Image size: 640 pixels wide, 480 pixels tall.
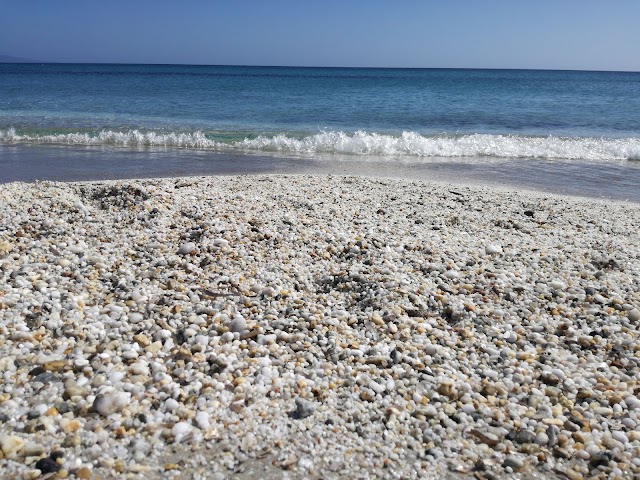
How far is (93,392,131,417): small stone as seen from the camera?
261cm

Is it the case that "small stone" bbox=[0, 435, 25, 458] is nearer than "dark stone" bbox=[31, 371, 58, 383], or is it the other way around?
"small stone" bbox=[0, 435, 25, 458]

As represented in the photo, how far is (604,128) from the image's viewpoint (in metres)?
18.5

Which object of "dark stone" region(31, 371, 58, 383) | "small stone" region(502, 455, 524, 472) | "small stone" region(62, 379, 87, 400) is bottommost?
"small stone" region(502, 455, 524, 472)

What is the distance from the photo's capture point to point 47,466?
225 centimetres

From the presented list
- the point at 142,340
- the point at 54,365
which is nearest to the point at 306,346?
the point at 142,340

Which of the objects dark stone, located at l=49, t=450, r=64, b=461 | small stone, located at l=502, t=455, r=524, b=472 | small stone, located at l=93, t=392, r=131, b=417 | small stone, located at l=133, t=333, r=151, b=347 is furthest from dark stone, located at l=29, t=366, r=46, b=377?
small stone, located at l=502, t=455, r=524, b=472

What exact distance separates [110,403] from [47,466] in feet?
1.43

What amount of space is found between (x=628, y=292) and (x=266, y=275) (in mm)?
3056

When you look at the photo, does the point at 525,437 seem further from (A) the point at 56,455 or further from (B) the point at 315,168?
(B) the point at 315,168

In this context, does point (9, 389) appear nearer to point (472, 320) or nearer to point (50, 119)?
point (472, 320)

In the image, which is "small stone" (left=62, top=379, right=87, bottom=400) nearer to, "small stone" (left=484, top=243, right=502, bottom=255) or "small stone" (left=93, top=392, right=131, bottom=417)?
"small stone" (left=93, top=392, right=131, bottom=417)

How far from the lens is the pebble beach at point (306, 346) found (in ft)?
8.16

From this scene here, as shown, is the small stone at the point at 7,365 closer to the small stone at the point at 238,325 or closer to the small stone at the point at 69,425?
the small stone at the point at 69,425

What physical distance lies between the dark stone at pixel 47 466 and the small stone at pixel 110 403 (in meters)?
0.36
